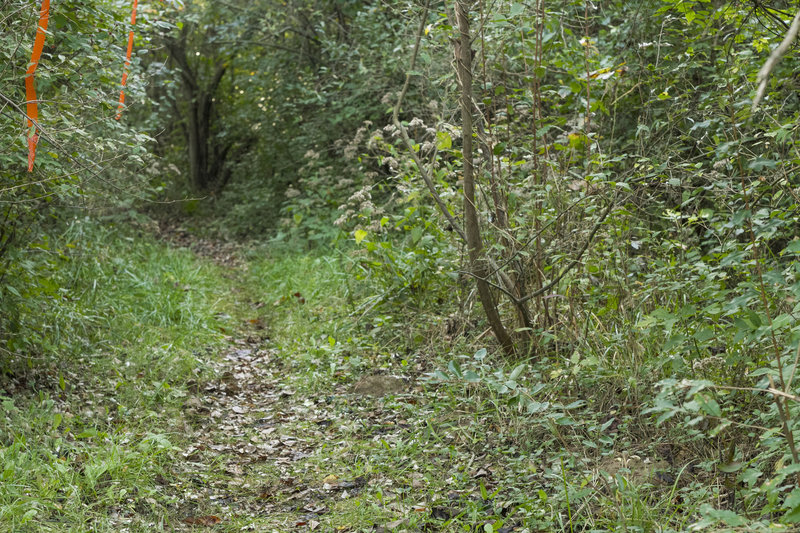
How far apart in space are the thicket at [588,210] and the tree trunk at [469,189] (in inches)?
0.6

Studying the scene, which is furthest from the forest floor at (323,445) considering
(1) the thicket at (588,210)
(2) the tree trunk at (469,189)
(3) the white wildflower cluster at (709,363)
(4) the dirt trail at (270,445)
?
(3) the white wildflower cluster at (709,363)

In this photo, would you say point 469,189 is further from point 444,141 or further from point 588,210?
point 588,210

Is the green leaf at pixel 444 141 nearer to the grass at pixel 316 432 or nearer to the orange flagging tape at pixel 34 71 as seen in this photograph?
the grass at pixel 316 432

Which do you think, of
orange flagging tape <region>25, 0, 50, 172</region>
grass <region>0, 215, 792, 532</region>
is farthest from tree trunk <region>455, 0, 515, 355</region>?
orange flagging tape <region>25, 0, 50, 172</region>

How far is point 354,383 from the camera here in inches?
217

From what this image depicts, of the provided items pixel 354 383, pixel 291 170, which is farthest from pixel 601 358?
pixel 291 170

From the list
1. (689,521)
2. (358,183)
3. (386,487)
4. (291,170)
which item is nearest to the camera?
(689,521)

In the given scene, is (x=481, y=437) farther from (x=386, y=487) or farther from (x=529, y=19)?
(x=529, y=19)

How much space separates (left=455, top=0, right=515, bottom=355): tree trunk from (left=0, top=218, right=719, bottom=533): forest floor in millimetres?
319

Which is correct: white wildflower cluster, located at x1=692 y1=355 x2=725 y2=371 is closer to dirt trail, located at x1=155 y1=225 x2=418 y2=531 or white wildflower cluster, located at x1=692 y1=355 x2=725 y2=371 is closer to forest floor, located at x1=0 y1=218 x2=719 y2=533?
forest floor, located at x1=0 y1=218 x2=719 y2=533

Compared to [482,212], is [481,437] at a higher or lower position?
lower

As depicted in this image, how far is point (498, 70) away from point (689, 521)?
146 inches

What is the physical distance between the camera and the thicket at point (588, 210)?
10.5 feet

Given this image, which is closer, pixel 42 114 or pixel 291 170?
pixel 42 114
